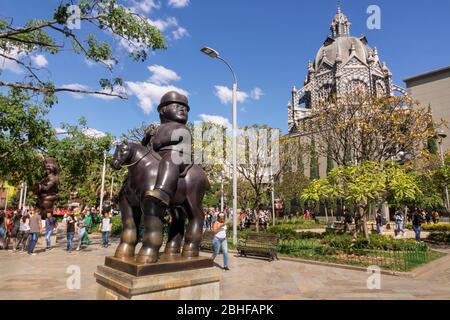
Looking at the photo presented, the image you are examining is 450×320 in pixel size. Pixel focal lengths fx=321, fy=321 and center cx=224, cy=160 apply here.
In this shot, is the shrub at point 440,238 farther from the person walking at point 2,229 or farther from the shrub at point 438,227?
the person walking at point 2,229

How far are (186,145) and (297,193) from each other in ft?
109

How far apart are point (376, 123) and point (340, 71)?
40.3 m

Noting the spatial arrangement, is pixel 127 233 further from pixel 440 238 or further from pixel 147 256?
pixel 440 238

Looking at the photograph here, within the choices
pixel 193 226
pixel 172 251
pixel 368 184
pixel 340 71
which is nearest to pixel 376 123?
pixel 368 184

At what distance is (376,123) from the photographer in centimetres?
1903

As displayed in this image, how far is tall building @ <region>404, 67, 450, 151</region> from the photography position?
4225 centimetres

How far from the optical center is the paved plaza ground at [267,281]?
744cm

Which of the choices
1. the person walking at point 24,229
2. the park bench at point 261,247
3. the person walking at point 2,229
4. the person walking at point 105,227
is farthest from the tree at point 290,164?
the person walking at point 2,229

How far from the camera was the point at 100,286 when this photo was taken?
4.50 m

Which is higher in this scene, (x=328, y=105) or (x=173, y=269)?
(x=328, y=105)

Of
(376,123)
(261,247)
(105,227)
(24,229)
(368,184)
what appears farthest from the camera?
(376,123)
